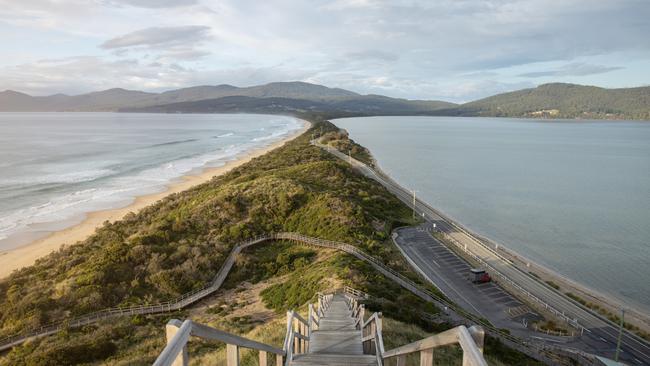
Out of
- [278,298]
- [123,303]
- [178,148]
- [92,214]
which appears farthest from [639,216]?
[178,148]

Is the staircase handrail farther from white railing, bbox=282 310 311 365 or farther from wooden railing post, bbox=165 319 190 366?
white railing, bbox=282 310 311 365

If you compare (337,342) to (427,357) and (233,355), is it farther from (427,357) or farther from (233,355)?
(427,357)

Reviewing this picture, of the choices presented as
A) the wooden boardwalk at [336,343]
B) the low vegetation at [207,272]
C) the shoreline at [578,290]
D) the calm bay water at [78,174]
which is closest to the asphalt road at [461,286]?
the low vegetation at [207,272]

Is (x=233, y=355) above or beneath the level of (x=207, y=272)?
above

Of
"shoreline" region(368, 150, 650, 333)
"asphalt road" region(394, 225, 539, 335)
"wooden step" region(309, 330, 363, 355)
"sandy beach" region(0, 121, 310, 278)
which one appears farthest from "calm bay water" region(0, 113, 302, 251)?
"shoreline" region(368, 150, 650, 333)

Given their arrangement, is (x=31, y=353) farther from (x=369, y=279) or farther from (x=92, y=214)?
(x=92, y=214)

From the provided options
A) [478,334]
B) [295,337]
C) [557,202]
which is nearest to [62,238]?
[295,337]

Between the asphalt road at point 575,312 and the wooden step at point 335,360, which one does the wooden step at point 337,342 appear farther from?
the asphalt road at point 575,312
